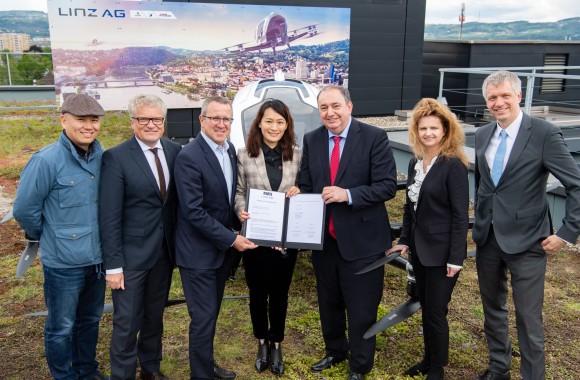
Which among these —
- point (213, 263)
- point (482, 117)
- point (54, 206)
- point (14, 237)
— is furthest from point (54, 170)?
point (482, 117)

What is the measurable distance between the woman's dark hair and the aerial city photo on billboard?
30.9ft

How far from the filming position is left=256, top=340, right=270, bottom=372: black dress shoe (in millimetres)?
3717

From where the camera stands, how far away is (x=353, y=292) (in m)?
3.47

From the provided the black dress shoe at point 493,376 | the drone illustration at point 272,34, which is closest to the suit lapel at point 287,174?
the black dress shoe at point 493,376

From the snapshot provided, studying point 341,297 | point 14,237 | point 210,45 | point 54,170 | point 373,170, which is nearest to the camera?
point 54,170

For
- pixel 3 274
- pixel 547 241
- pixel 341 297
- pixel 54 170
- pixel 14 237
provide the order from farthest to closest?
pixel 14 237
pixel 3 274
pixel 341 297
pixel 547 241
pixel 54 170

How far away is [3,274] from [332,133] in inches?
161

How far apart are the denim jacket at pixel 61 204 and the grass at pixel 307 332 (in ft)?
3.76

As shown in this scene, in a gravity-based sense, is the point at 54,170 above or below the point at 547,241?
above

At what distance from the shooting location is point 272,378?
3645mm

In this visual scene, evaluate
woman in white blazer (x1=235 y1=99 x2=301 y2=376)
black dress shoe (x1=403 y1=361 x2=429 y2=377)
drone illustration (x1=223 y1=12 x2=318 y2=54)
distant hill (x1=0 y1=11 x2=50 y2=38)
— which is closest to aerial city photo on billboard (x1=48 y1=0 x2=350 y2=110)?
drone illustration (x1=223 y1=12 x2=318 y2=54)

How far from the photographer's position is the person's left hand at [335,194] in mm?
3232

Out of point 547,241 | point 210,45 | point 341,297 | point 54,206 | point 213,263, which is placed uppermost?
point 210,45

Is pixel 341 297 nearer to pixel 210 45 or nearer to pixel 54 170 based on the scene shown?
pixel 54 170
